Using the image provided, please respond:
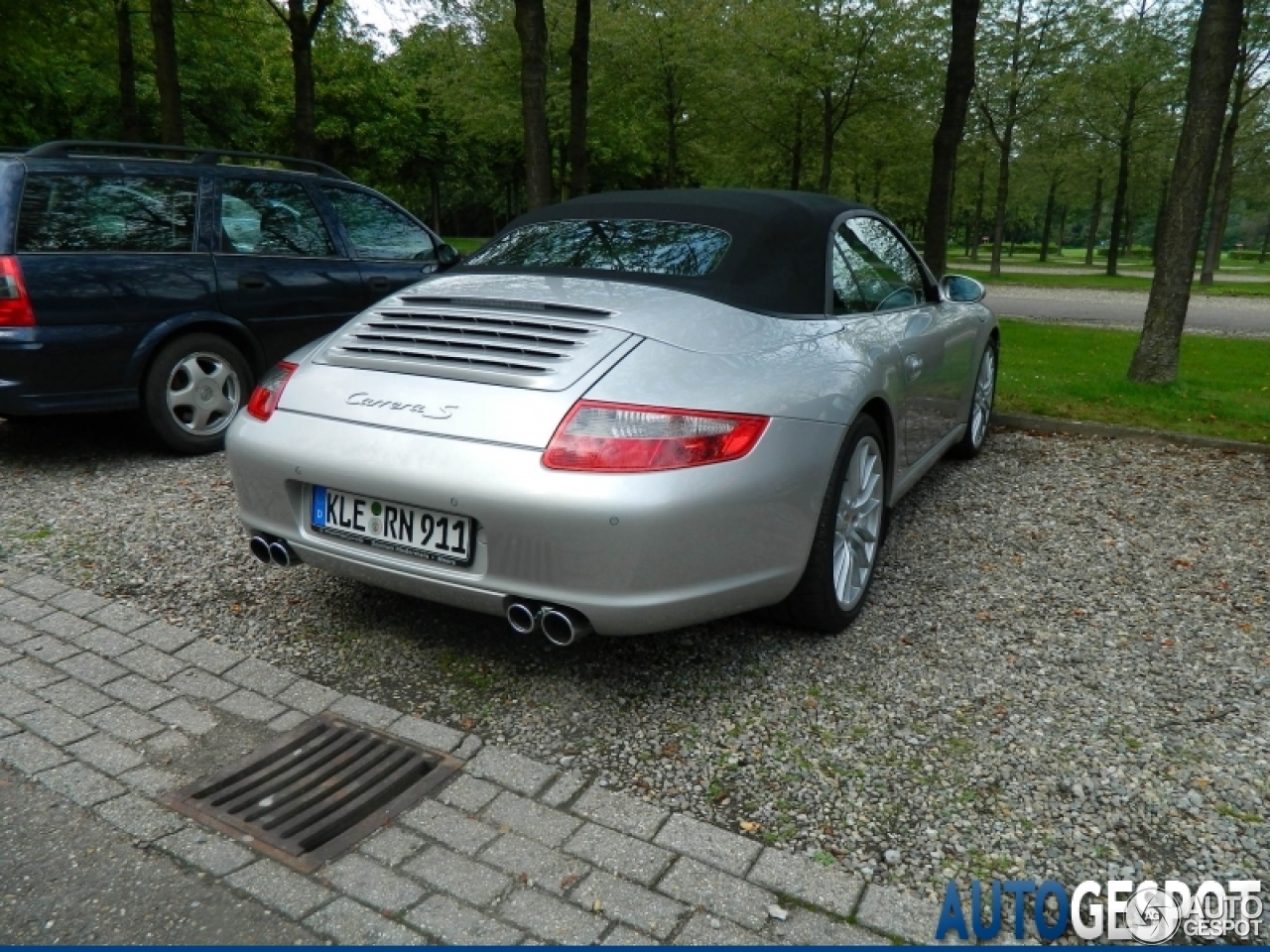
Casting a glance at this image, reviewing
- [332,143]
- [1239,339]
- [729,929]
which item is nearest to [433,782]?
[729,929]

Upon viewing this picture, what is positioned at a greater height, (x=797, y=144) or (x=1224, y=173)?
(x=797, y=144)

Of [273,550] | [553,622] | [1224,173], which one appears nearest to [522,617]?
[553,622]

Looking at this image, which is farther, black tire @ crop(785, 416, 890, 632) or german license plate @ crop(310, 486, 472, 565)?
black tire @ crop(785, 416, 890, 632)

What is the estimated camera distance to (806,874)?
2367 mm

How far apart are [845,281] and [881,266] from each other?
1.98 feet

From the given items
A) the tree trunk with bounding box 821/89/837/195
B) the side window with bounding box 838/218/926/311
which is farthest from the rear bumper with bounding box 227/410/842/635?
the tree trunk with bounding box 821/89/837/195

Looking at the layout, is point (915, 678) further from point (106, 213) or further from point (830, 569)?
point (106, 213)

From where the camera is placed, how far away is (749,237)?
3.78 meters

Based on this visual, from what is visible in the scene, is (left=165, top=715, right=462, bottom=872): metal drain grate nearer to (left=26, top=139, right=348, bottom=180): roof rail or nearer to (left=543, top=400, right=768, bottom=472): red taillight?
(left=543, top=400, right=768, bottom=472): red taillight

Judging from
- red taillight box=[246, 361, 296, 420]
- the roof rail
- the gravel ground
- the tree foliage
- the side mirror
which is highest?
the tree foliage

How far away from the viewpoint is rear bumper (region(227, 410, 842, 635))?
2.76 meters

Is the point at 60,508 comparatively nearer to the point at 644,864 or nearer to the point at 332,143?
the point at 644,864

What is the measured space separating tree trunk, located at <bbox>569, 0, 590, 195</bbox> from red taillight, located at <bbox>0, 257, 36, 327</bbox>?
12014mm

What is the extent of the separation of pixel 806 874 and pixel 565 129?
24.5 m
